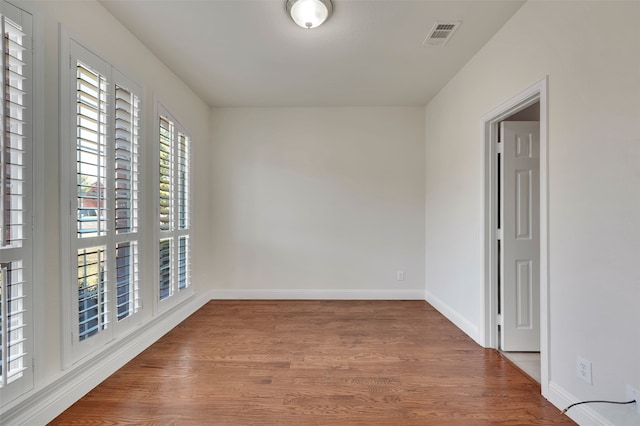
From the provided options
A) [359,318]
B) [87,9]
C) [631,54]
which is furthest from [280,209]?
[631,54]

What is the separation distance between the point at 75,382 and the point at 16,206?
121 centimetres

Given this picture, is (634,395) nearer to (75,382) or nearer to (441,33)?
(441,33)

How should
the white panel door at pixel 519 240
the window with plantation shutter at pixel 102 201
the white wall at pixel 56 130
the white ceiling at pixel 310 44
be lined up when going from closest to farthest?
the white wall at pixel 56 130
the window with plantation shutter at pixel 102 201
the white ceiling at pixel 310 44
the white panel door at pixel 519 240

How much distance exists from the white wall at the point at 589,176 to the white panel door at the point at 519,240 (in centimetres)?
51

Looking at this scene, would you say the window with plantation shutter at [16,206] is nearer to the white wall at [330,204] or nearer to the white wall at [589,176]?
the white wall at [330,204]

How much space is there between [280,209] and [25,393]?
302cm

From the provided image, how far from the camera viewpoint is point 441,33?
243cm

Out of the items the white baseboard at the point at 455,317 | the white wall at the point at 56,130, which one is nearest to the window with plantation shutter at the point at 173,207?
the white wall at the point at 56,130

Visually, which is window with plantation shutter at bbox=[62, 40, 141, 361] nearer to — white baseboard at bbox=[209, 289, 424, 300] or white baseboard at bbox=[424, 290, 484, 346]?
white baseboard at bbox=[209, 289, 424, 300]

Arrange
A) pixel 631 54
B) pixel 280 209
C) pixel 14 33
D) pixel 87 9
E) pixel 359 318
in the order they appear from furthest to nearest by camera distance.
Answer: pixel 280 209 → pixel 359 318 → pixel 87 9 → pixel 14 33 → pixel 631 54

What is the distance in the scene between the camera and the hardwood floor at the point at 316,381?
5.83 feet

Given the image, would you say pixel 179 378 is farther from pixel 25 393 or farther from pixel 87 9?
pixel 87 9

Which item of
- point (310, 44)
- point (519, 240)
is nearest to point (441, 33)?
point (310, 44)

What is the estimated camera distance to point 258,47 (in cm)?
264
